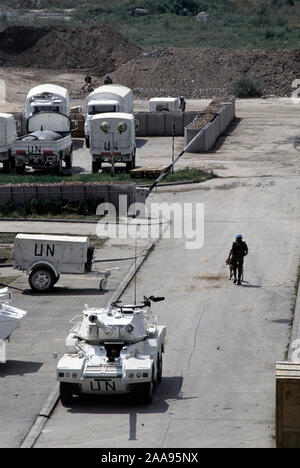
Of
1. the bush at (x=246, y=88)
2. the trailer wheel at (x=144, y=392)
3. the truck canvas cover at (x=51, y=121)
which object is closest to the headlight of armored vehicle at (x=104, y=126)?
the truck canvas cover at (x=51, y=121)

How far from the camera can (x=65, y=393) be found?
17.5 m

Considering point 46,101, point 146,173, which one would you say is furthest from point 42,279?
point 46,101

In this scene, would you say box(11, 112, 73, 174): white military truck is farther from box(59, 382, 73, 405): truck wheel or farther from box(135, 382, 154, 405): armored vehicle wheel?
box(135, 382, 154, 405): armored vehicle wheel

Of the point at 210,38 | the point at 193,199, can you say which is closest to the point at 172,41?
the point at 210,38

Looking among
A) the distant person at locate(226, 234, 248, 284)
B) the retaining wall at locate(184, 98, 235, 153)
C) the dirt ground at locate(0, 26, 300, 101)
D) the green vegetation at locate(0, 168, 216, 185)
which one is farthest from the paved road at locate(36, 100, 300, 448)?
the dirt ground at locate(0, 26, 300, 101)

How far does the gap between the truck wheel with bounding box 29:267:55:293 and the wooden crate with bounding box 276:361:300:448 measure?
10.5m

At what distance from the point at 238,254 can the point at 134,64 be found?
153 feet

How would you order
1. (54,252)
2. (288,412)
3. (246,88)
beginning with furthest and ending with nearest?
(246,88)
(54,252)
(288,412)

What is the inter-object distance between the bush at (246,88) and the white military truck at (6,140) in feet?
80.9

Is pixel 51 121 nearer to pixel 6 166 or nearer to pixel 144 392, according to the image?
pixel 6 166

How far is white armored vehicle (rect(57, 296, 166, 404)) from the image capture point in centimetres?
1725

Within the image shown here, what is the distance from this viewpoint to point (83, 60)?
75625mm

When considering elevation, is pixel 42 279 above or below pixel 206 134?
above
